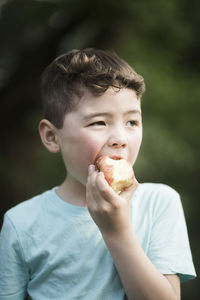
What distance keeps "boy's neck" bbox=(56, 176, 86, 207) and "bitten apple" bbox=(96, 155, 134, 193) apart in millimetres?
305

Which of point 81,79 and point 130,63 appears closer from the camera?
point 81,79

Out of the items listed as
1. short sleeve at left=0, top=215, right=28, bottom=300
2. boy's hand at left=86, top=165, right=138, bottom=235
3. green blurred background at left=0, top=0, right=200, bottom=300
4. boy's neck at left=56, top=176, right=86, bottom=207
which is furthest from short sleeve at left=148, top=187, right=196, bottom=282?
green blurred background at left=0, top=0, right=200, bottom=300

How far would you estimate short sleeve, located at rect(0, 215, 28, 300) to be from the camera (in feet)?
6.08

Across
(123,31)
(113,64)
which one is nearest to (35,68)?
(123,31)

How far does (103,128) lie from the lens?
1.68 metres

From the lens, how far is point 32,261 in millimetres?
1832

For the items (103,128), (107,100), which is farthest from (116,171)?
(107,100)

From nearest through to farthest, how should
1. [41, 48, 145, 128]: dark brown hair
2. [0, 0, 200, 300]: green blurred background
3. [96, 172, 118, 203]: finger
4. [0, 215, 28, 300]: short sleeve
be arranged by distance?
[96, 172, 118, 203]: finger, [41, 48, 145, 128]: dark brown hair, [0, 215, 28, 300]: short sleeve, [0, 0, 200, 300]: green blurred background

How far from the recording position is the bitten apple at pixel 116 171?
5.18 ft

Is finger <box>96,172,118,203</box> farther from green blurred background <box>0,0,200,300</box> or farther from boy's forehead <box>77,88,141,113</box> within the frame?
green blurred background <box>0,0,200,300</box>

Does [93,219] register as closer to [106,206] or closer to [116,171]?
[106,206]

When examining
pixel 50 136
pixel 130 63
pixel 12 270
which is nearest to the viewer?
pixel 12 270

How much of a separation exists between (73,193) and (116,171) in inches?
16.4

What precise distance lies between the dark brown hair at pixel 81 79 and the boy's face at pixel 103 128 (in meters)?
0.04
